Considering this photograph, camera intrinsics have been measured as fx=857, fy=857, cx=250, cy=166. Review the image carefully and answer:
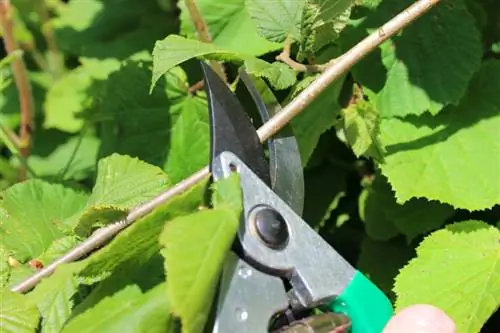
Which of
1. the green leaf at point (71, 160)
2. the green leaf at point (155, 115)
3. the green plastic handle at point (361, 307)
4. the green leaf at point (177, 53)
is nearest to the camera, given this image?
the green plastic handle at point (361, 307)

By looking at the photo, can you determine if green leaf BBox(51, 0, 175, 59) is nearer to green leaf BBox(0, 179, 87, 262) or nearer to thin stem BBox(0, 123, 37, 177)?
thin stem BBox(0, 123, 37, 177)

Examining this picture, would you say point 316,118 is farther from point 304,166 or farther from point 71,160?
point 71,160

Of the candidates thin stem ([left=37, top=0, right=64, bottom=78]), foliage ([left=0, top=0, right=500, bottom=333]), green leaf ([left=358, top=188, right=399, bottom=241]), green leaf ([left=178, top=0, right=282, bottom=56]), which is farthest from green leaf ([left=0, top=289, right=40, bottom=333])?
thin stem ([left=37, top=0, right=64, bottom=78])

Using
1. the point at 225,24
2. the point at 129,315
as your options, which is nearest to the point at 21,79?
the point at 225,24

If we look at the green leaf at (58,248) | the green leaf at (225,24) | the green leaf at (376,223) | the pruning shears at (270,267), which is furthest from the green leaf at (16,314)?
the green leaf at (376,223)

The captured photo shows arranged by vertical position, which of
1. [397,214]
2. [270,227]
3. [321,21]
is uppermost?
[321,21]

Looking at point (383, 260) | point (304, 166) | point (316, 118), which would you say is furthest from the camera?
point (383, 260)

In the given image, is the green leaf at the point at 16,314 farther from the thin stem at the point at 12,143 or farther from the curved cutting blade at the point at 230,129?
the thin stem at the point at 12,143
